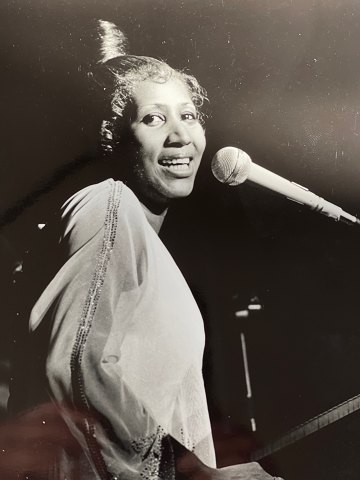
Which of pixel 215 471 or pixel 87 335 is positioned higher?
pixel 87 335

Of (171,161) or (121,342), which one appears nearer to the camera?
(121,342)

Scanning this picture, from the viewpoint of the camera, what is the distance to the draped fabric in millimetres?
1641

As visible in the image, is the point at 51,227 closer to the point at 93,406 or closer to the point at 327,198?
the point at 93,406

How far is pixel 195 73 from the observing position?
189 centimetres

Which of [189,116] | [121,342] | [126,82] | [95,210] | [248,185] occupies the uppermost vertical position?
[126,82]

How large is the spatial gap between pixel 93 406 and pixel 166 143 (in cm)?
86

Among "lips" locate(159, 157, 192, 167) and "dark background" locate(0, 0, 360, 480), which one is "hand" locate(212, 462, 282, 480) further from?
"lips" locate(159, 157, 192, 167)

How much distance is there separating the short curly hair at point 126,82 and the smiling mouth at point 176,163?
148mm

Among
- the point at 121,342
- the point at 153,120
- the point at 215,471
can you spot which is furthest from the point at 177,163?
the point at 215,471

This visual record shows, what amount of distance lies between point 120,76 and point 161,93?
5.8 inches

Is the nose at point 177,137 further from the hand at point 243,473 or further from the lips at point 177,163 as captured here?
the hand at point 243,473

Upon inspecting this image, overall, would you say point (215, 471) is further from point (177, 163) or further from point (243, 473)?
point (177, 163)

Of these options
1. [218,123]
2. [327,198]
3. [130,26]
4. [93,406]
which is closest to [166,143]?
[218,123]

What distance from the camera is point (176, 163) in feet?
6.08
